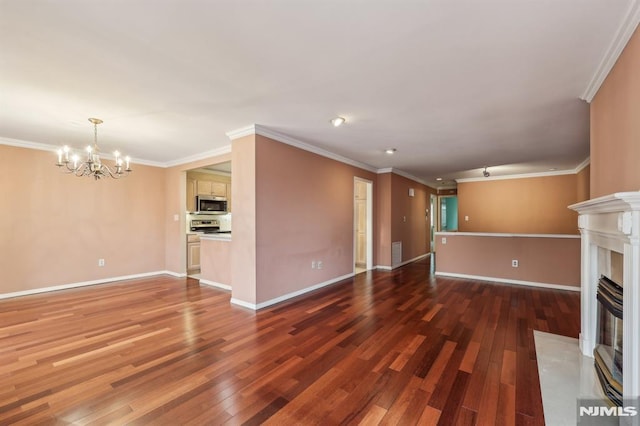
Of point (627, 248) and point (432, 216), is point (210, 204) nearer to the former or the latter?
point (627, 248)

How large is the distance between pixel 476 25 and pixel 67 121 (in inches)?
177

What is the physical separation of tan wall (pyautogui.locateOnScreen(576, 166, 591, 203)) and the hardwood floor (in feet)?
9.78

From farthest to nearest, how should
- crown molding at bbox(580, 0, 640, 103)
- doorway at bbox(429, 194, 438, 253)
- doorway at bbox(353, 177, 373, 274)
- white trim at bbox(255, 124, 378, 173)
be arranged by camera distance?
doorway at bbox(429, 194, 438, 253) → doorway at bbox(353, 177, 373, 274) → white trim at bbox(255, 124, 378, 173) → crown molding at bbox(580, 0, 640, 103)

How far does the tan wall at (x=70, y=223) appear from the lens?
4.21m

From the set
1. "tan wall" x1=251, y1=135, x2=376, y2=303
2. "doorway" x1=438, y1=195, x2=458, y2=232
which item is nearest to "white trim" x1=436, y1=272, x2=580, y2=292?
"tan wall" x1=251, y1=135, x2=376, y2=303

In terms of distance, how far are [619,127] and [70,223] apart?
7185 mm

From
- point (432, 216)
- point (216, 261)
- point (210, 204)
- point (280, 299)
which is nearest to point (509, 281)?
point (280, 299)

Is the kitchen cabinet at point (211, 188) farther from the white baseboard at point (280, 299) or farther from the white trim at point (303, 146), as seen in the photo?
the white baseboard at point (280, 299)

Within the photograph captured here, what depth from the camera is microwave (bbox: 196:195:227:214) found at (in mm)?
6271

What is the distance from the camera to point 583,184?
580cm

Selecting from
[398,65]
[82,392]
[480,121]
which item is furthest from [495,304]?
[82,392]

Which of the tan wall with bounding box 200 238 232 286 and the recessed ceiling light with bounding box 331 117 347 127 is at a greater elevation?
the recessed ceiling light with bounding box 331 117 347 127

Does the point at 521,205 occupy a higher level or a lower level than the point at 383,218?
higher

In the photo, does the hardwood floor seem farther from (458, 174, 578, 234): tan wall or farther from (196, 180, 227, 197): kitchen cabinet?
(458, 174, 578, 234): tan wall
